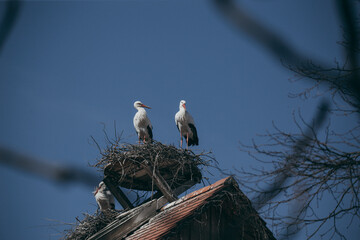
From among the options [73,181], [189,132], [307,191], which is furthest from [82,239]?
[73,181]

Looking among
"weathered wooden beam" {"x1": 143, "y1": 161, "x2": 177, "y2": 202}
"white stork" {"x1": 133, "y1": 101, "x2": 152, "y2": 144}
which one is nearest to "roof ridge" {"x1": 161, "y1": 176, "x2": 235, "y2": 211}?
"weathered wooden beam" {"x1": 143, "y1": 161, "x2": 177, "y2": 202}

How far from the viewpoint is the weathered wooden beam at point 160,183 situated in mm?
6281

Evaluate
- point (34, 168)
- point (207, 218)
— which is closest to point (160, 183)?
point (207, 218)

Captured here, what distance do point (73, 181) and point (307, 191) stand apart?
289cm

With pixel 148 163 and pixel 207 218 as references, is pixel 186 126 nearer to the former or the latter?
pixel 148 163

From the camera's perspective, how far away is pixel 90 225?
702 cm

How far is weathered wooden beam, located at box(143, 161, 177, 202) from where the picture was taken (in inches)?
247

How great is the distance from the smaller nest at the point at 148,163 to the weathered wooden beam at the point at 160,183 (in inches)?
2.1

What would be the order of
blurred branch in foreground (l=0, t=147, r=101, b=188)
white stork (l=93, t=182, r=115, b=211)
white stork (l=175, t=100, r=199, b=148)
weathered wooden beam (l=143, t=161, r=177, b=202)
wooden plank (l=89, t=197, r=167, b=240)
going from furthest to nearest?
white stork (l=175, t=100, r=199, b=148)
white stork (l=93, t=182, r=115, b=211)
weathered wooden beam (l=143, t=161, r=177, b=202)
wooden plank (l=89, t=197, r=167, b=240)
blurred branch in foreground (l=0, t=147, r=101, b=188)

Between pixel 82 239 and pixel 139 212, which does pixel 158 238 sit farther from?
pixel 82 239

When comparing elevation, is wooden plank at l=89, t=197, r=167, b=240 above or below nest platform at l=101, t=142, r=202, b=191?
below

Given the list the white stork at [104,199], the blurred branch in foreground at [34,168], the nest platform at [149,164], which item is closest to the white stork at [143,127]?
the white stork at [104,199]

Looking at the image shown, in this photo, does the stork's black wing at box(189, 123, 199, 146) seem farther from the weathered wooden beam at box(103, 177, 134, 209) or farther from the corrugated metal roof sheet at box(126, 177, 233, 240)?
the corrugated metal roof sheet at box(126, 177, 233, 240)

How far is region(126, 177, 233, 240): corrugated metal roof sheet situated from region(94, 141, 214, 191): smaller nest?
84 cm
